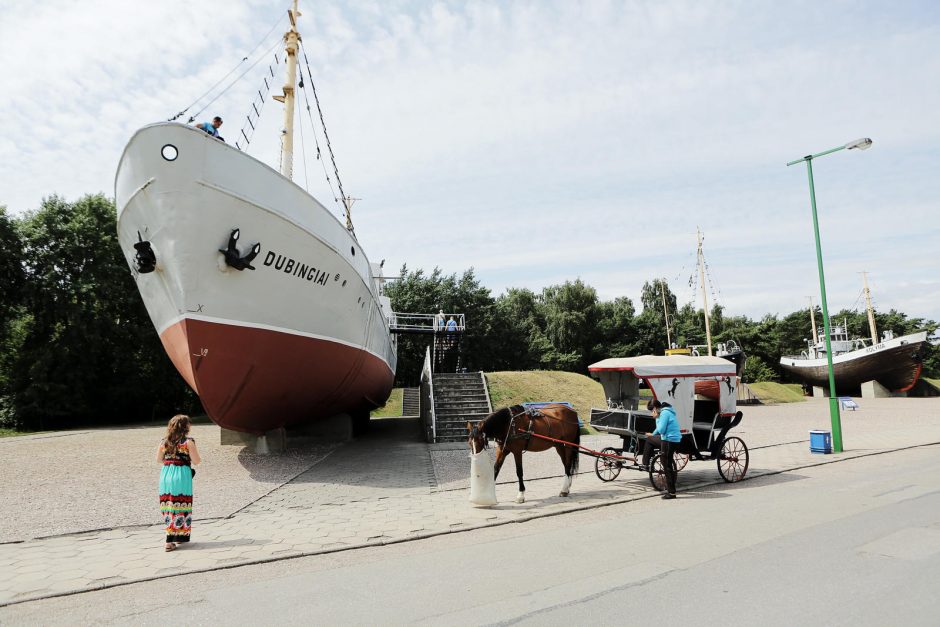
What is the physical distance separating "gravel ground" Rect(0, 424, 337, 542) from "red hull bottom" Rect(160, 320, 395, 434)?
105 cm

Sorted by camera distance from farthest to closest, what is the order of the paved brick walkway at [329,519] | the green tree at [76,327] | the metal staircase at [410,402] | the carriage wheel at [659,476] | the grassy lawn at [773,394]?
1. the grassy lawn at [773,394]
2. the metal staircase at [410,402]
3. the green tree at [76,327]
4. the carriage wheel at [659,476]
5. the paved brick walkway at [329,519]

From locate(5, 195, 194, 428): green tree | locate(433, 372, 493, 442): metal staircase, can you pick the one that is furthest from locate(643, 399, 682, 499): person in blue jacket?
locate(5, 195, 194, 428): green tree

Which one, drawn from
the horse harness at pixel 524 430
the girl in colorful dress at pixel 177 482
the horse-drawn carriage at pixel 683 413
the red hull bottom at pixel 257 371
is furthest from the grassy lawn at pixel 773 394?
the girl in colorful dress at pixel 177 482

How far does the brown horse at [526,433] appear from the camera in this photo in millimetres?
7766

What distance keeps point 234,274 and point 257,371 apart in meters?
1.86

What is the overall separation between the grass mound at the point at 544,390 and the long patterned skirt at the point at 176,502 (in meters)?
12.9

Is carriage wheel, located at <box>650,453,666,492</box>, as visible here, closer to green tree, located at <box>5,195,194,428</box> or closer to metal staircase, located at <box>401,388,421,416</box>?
metal staircase, located at <box>401,388,421,416</box>

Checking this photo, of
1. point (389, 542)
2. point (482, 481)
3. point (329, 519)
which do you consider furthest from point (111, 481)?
point (482, 481)

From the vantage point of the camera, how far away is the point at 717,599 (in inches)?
153

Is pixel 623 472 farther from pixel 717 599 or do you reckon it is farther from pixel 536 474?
pixel 717 599

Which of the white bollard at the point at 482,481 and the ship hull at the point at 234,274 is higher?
the ship hull at the point at 234,274

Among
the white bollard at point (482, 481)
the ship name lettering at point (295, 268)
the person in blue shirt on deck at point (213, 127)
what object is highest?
the person in blue shirt on deck at point (213, 127)

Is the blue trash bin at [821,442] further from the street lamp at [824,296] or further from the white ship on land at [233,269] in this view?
the white ship on land at [233,269]

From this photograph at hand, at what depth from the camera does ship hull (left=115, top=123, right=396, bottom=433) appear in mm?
8859
